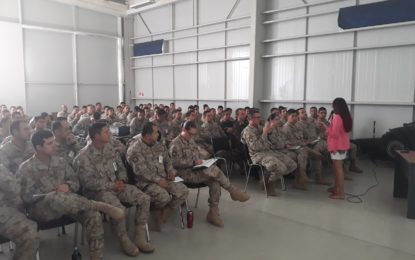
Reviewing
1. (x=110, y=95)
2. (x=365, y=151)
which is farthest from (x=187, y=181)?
(x=110, y=95)

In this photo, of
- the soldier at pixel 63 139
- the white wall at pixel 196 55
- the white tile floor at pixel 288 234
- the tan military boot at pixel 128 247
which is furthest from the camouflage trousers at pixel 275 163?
the white wall at pixel 196 55

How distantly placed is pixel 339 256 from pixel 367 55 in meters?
5.88

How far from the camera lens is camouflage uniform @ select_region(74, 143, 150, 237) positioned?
9.75 feet

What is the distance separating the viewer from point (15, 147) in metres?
3.38

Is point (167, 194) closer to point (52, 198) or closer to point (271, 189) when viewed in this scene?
point (52, 198)

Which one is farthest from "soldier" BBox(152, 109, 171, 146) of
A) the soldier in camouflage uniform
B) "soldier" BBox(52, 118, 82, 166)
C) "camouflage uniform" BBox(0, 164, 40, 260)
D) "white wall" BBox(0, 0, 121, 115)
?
"white wall" BBox(0, 0, 121, 115)

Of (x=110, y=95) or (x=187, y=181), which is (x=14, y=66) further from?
(x=187, y=181)

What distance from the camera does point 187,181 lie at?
3.81 metres

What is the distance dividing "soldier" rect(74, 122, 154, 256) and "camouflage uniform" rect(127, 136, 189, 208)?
0.64ft

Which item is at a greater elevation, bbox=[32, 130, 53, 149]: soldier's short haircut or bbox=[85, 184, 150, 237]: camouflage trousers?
bbox=[32, 130, 53, 149]: soldier's short haircut

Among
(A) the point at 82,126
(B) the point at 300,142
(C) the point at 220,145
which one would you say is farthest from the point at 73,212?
(A) the point at 82,126

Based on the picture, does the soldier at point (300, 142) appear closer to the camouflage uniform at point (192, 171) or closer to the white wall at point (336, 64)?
the camouflage uniform at point (192, 171)

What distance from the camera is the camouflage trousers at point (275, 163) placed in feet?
15.1

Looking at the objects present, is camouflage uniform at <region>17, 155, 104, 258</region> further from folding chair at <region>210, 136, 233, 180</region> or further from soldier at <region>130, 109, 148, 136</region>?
soldier at <region>130, 109, 148, 136</region>
